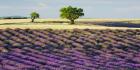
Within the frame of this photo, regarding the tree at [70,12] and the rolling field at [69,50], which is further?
the tree at [70,12]

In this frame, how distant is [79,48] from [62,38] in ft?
19.9

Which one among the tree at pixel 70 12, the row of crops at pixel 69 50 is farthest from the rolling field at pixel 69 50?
the tree at pixel 70 12

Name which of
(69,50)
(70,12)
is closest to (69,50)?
(69,50)

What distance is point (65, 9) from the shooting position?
11069 centimetres

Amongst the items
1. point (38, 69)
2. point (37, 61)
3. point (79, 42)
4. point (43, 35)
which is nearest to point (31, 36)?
point (43, 35)

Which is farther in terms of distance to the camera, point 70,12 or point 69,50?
point 70,12

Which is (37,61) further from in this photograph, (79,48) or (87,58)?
(79,48)

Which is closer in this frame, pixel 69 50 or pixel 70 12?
pixel 69 50

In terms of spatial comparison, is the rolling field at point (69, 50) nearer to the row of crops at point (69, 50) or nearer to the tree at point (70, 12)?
the row of crops at point (69, 50)

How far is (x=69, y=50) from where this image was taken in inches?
1341

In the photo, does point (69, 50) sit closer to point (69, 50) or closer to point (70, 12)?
point (69, 50)

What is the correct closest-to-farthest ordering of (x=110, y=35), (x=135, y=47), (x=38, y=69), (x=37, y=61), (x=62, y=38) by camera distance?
1. (x=38, y=69)
2. (x=37, y=61)
3. (x=135, y=47)
4. (x=62, y=38)
5. (x=110, y=35)

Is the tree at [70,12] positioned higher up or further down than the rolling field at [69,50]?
further down

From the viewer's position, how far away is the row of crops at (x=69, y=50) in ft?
86.1
